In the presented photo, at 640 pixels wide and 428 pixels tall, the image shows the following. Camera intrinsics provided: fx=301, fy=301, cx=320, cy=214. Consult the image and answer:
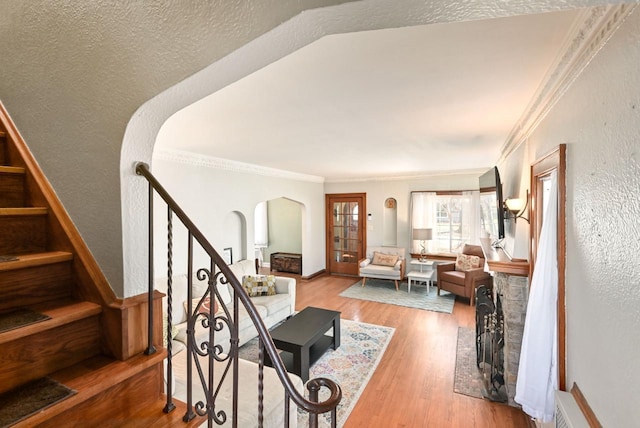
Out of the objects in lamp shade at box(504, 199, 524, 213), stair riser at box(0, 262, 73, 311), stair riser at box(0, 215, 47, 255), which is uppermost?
lamp shade at box(504, 199, 524, 213)

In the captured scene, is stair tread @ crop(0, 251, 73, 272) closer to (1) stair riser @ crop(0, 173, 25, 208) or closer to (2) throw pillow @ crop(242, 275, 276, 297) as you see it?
(1) stair riser @ crop(0, 173, 25, 208)

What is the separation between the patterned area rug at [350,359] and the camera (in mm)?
2832

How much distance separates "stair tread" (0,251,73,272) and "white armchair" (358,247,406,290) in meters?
5.81

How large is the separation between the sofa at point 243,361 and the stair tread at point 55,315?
371 millimetres

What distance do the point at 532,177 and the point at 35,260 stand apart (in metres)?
2.99

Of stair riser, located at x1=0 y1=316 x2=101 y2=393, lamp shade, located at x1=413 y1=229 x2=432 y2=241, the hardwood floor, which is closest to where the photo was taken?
stair riser, located at x1=0 y1=316 x2=101 y2=393

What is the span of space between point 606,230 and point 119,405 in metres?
1.88

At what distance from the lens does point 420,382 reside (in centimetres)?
310

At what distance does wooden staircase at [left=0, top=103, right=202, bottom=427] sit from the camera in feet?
3.10

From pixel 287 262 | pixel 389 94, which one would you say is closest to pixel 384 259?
pixel 287 262

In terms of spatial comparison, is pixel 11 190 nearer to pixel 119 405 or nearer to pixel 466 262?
pixel 119 405

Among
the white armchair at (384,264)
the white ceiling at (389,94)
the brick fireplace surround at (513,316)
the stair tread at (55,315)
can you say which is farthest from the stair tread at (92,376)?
the white armchair at (384,264)

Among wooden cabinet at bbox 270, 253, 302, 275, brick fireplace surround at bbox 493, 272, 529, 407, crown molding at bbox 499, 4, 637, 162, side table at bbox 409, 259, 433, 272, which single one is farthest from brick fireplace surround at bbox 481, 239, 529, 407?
wooden cabinet at bbox 270, 253, 302, 275

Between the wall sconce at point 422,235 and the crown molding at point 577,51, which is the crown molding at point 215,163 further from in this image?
the crown molding at point 577,51
